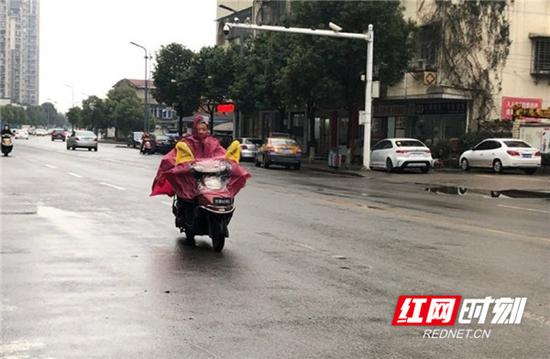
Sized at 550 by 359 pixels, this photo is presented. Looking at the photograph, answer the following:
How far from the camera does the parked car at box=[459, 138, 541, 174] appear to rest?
89.9 ft

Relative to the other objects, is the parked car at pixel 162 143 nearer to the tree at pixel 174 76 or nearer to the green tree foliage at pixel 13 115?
the tree at pixel 174 76

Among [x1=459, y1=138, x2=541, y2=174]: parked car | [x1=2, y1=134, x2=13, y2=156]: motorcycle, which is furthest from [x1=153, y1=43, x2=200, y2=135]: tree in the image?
[x1=459, y1=138, x2=541, y2=174]: parked car

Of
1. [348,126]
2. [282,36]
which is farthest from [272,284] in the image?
[348,126]

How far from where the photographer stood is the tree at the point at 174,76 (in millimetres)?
57875

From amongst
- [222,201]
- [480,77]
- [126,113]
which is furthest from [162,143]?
[126,113]

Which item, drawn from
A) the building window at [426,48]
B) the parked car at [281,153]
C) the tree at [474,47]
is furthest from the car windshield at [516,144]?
the parked car at [281,153]

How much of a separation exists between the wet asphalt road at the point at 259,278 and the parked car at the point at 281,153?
17.2 metres

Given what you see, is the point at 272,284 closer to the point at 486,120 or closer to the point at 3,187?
the point at 3,187

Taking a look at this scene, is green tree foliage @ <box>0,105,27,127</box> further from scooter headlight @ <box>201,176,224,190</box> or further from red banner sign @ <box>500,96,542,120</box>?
scooter headlight @ <box>201,176,224,190</box>

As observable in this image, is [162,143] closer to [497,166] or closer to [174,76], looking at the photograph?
[174,76]

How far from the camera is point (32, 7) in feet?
342

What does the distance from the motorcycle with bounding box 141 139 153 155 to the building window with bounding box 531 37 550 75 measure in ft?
86.1

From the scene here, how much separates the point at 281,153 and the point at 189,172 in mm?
22934

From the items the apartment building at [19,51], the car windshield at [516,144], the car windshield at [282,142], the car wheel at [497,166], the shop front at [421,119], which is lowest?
the car wheel at [497,166]
